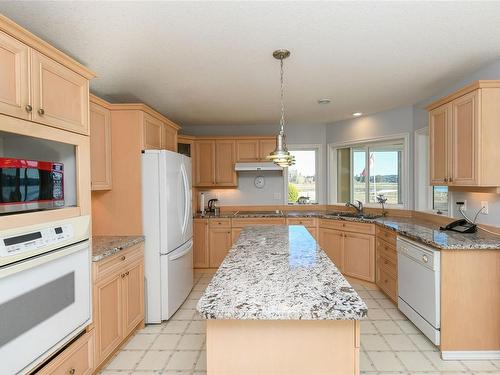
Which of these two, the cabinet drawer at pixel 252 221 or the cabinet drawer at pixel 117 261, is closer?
the cabinet drawer at pixel 117 261

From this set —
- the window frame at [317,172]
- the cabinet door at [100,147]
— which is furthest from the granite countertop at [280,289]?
the window frame at [317,172]

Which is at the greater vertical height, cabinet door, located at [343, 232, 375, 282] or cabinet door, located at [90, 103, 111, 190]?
cabinet door, located at [90, 103, 111, 190]

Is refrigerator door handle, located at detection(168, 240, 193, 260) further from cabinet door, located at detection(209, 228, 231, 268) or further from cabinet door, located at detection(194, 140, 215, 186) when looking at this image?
cabinet door, located at detection(194, 140, 215, 186)

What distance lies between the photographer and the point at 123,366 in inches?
88.6

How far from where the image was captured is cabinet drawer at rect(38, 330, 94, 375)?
63.2 inches

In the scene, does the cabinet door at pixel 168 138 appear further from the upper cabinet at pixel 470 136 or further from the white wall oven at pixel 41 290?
the upper cabinet at pixel 470 136

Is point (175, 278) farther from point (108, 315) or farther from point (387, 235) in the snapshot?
point (387, 235)

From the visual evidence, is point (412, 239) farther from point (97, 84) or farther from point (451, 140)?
point (97, 84)

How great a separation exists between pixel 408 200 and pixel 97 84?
13.3ft

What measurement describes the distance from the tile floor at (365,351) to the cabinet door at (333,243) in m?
1.03

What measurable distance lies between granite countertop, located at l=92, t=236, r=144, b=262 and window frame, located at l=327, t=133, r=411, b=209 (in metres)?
3.29

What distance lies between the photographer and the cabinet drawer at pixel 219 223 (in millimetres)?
4406

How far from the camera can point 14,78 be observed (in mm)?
1423

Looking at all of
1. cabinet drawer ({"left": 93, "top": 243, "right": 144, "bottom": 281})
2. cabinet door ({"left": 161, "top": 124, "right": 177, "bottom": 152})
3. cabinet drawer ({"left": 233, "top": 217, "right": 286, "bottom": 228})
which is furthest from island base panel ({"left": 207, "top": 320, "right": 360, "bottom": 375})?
cabinet drawer ({"left": 233, "top": 217, "right": 286, "bottom": 228})
